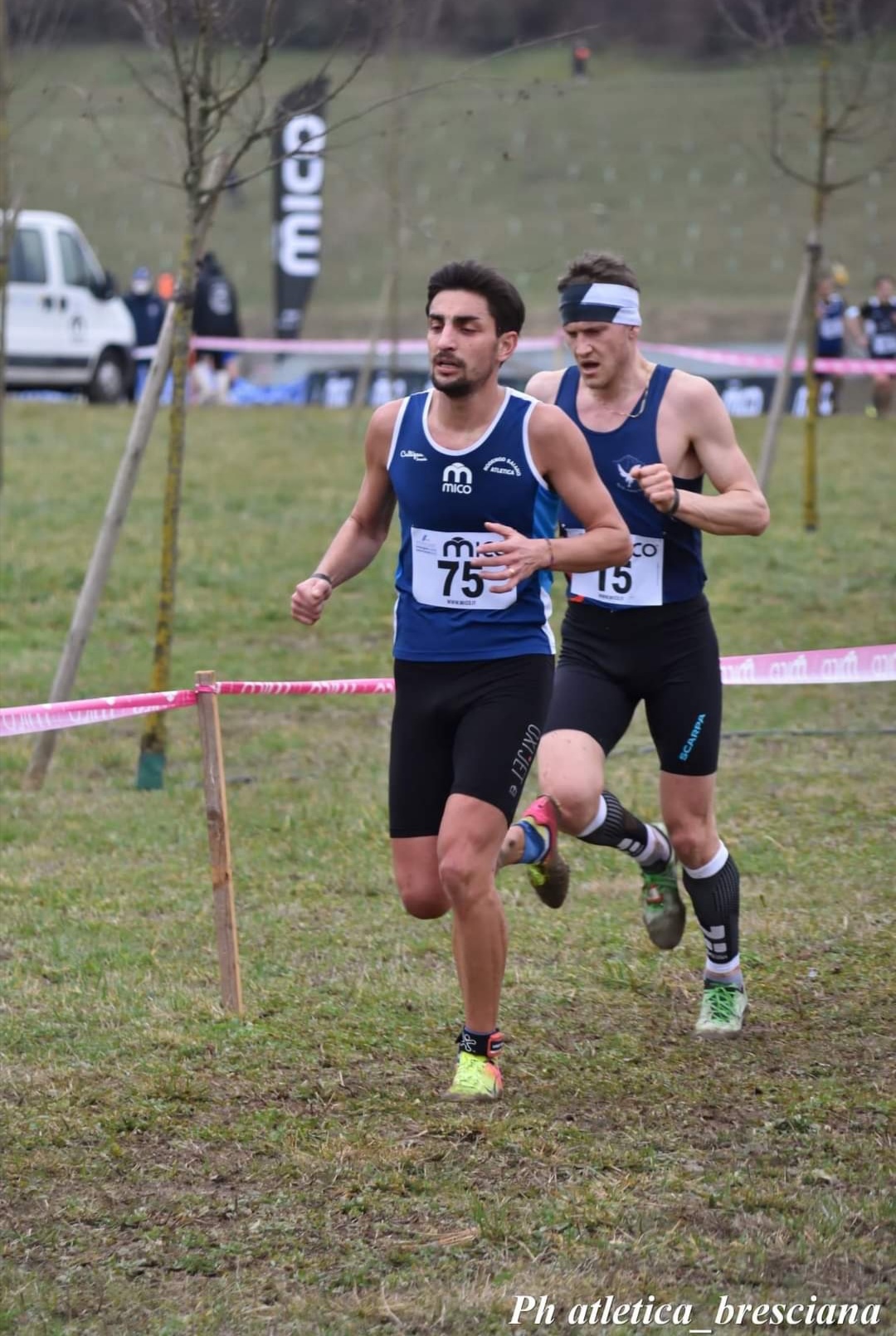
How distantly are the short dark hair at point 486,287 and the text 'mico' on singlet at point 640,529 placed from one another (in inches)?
23.4

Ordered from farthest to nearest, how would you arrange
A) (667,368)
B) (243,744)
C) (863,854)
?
(243,744)
(863,854)
(667,368)

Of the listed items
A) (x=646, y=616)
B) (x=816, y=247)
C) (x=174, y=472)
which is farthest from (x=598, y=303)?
(x=816, y=247)

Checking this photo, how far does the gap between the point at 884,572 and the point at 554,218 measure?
31356mm

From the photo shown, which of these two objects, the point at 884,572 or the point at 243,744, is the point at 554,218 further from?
the point at 243,744

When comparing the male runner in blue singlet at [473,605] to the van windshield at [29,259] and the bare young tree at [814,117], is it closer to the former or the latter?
the bare young tree at [814,117]

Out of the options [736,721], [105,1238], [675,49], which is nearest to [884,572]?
[736,721]

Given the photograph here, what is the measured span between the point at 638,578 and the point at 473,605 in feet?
2.43

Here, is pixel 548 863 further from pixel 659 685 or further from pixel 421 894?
pixel 659 685

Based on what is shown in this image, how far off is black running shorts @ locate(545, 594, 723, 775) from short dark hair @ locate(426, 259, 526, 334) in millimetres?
1001

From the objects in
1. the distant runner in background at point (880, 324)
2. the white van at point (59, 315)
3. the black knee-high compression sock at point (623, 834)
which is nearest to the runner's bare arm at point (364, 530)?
the black knee-high compression sock at point (623, 834)

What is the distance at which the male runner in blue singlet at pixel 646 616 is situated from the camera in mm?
5336

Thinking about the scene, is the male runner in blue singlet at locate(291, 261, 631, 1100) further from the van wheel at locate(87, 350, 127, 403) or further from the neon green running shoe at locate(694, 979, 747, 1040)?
the van wheel at locate(87, 350, 127, 403)

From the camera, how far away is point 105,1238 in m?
4.15

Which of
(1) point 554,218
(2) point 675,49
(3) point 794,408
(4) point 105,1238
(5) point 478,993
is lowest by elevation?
(4) point 105,1238
